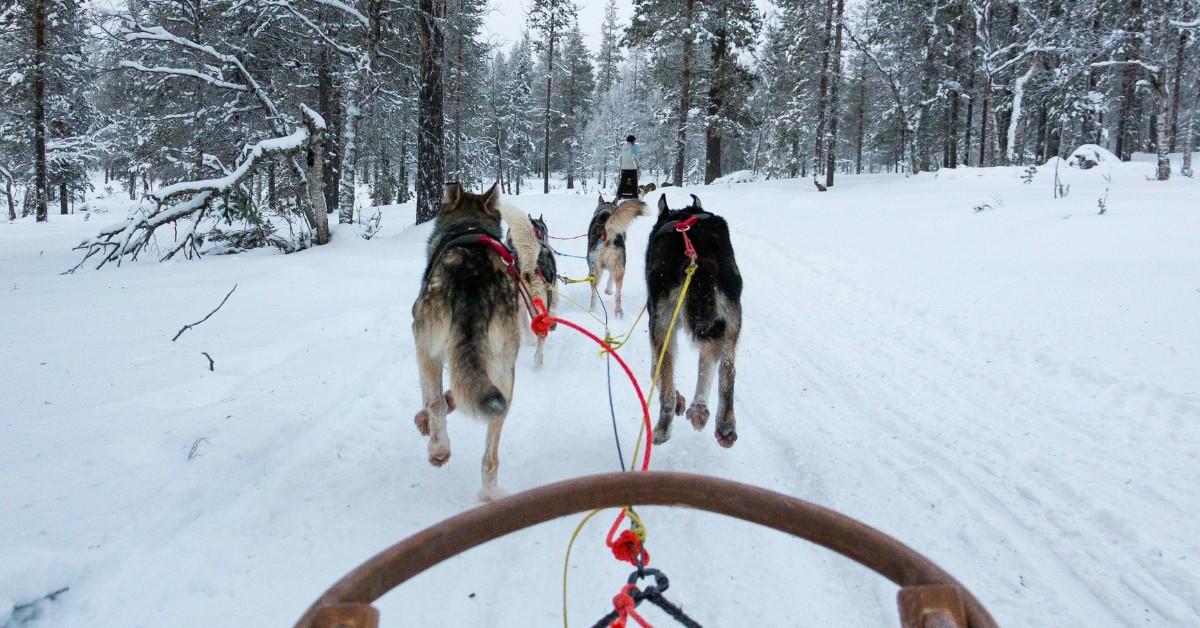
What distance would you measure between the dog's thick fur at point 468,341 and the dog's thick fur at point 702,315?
1.07 metres

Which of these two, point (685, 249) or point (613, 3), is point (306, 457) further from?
point (613, 3)

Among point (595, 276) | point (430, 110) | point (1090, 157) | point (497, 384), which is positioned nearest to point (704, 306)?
point (497, 384)

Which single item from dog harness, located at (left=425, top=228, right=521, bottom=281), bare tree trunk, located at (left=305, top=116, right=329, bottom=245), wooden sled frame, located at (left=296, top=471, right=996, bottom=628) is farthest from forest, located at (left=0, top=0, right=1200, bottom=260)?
wooden sled frame, located at (left=296, top=471, right=996, bottom=628)

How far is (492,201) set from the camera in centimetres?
415

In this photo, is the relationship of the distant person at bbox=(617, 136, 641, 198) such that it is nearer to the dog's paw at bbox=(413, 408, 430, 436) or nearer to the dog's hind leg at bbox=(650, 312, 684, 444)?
→ the dog's hind leg at bbox=(650, 312, 684, 444)

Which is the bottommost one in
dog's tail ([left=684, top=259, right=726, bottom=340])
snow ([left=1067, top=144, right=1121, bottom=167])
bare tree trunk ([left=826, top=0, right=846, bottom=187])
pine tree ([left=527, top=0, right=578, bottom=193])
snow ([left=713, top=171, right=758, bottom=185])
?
dog's tail ([left=684, top=259, right=726, bottom=340])

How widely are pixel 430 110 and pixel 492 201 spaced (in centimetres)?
987

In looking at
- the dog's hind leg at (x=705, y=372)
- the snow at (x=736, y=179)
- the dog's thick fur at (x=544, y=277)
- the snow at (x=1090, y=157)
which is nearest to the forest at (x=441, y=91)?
the snow at (x=736, y=179)

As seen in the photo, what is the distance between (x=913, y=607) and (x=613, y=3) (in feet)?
211

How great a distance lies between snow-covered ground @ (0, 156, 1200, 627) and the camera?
2.32m

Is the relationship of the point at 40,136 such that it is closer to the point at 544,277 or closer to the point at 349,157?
the point at 349,157

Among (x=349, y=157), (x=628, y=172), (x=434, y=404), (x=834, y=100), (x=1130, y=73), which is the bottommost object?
(x=434, y=404)

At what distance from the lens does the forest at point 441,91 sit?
35.0 ft

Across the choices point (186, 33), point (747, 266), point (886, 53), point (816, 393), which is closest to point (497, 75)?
point (886, 53)
